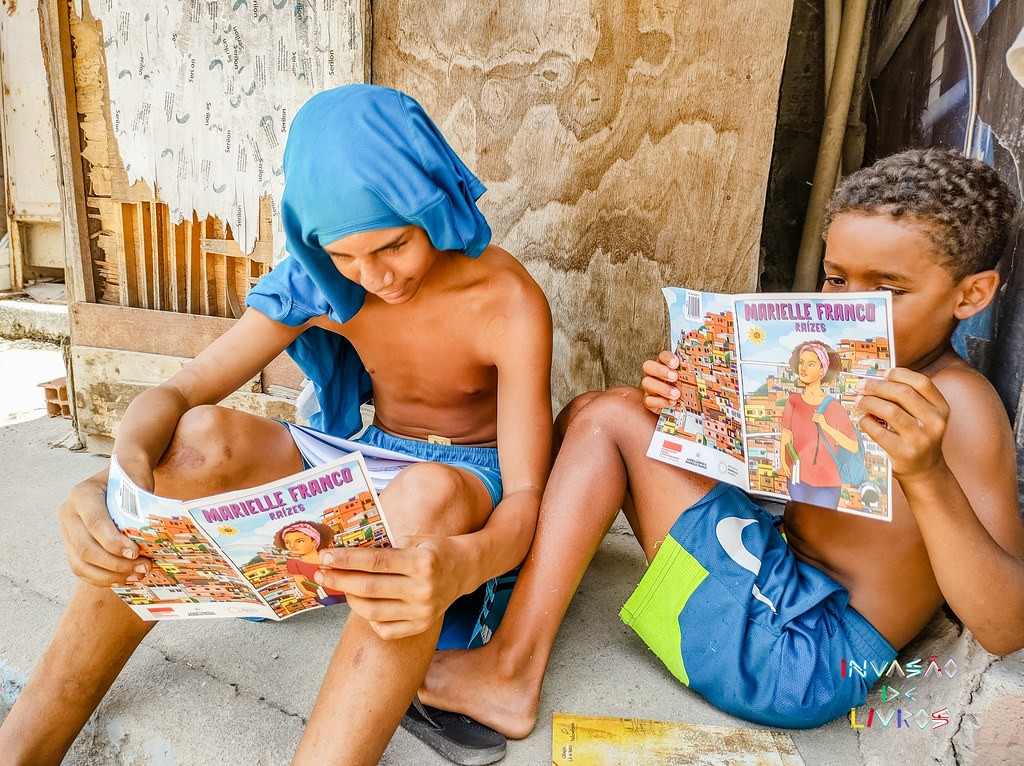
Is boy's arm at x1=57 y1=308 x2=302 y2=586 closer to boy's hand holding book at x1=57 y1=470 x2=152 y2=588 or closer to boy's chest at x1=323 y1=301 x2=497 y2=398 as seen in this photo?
boy's hand holding book at x1=57 y1=470 x2=152 y2=588

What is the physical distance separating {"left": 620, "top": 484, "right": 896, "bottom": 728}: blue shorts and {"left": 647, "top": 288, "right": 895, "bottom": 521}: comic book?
156mm

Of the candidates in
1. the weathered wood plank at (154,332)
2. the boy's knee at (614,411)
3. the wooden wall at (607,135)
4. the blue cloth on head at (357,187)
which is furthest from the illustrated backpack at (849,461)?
the weathered wood plank at (154,332)

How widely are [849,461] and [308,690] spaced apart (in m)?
1.15

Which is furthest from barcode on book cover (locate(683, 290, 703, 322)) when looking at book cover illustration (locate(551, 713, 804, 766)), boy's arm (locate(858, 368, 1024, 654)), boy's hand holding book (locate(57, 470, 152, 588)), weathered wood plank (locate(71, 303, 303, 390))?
weathered wood plank (locate(71, 303, 303, 390))

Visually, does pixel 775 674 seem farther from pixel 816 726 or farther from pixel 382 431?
pixel 382 431

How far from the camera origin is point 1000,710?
1097mm

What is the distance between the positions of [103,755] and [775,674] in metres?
1.32

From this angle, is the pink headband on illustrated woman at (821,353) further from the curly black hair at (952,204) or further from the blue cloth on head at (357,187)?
the blue cloth on head at (357,187)

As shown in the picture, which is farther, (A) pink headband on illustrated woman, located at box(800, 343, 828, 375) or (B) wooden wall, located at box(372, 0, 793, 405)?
(B) wooden wall, located at box(372, 0, 793, 405)

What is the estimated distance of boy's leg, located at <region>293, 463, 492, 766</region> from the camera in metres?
1.10

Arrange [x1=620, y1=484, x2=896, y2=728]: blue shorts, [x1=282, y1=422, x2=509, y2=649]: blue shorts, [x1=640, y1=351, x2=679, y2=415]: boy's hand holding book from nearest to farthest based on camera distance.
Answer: [x1=620, y1=484, x2=896, y2=728]: blue shorts → [x1=640, y1=351, x2=679, y2=415]: boy's hand holding book → [x1=282, y1=422, x2=509, y2=649]: blue shorts

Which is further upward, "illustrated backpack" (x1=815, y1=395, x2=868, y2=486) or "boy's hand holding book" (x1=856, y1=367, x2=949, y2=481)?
"boy's hand holding book" (x1=856, y1=367, x2=949, y2=481)

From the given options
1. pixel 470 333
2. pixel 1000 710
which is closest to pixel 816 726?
pixel 1000 710

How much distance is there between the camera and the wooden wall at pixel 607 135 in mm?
1979
